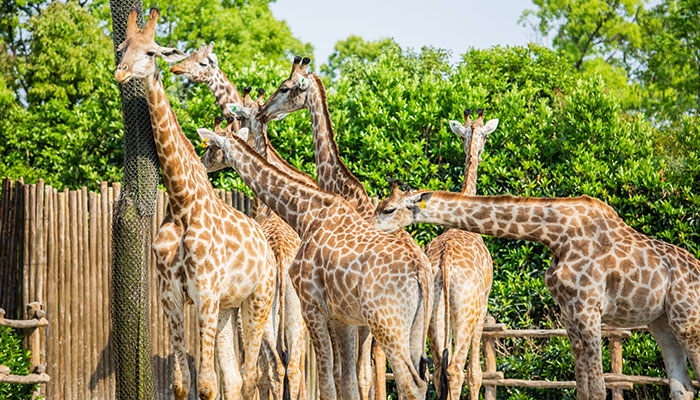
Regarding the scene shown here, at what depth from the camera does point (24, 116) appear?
17.7 m

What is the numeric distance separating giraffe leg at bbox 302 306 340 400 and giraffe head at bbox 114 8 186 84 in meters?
2.28

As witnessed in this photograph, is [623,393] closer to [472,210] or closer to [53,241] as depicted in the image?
[472,210]

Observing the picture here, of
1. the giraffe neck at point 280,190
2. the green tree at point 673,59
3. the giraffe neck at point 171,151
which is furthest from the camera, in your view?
the green tree at point 673,59

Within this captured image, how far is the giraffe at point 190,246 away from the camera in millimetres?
5848

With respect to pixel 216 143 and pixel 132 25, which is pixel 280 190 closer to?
pixel 216 143

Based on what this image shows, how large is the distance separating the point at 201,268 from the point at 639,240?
3.48m

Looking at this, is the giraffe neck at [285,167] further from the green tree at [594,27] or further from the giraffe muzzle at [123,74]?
the green tree at [594,27]

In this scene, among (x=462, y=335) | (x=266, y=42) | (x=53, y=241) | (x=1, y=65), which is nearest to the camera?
(x=462, y=335)

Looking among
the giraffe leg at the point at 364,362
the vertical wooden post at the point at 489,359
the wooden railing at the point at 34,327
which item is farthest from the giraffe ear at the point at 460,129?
the wooden railing at the point at 34,327

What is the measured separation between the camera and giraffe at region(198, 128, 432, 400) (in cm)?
582

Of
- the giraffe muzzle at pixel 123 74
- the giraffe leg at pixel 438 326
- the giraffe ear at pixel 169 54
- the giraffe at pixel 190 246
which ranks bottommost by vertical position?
the giraffe leg at pixel 438 326

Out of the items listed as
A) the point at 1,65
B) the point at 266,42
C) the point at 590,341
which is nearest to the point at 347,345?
the point at 590,341

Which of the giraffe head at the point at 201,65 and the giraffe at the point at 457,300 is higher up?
the giraffe head at the point at 201,65

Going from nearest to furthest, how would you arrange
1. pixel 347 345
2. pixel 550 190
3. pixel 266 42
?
pixel 347 345 < pixel 550 190 < pixel 266 42
